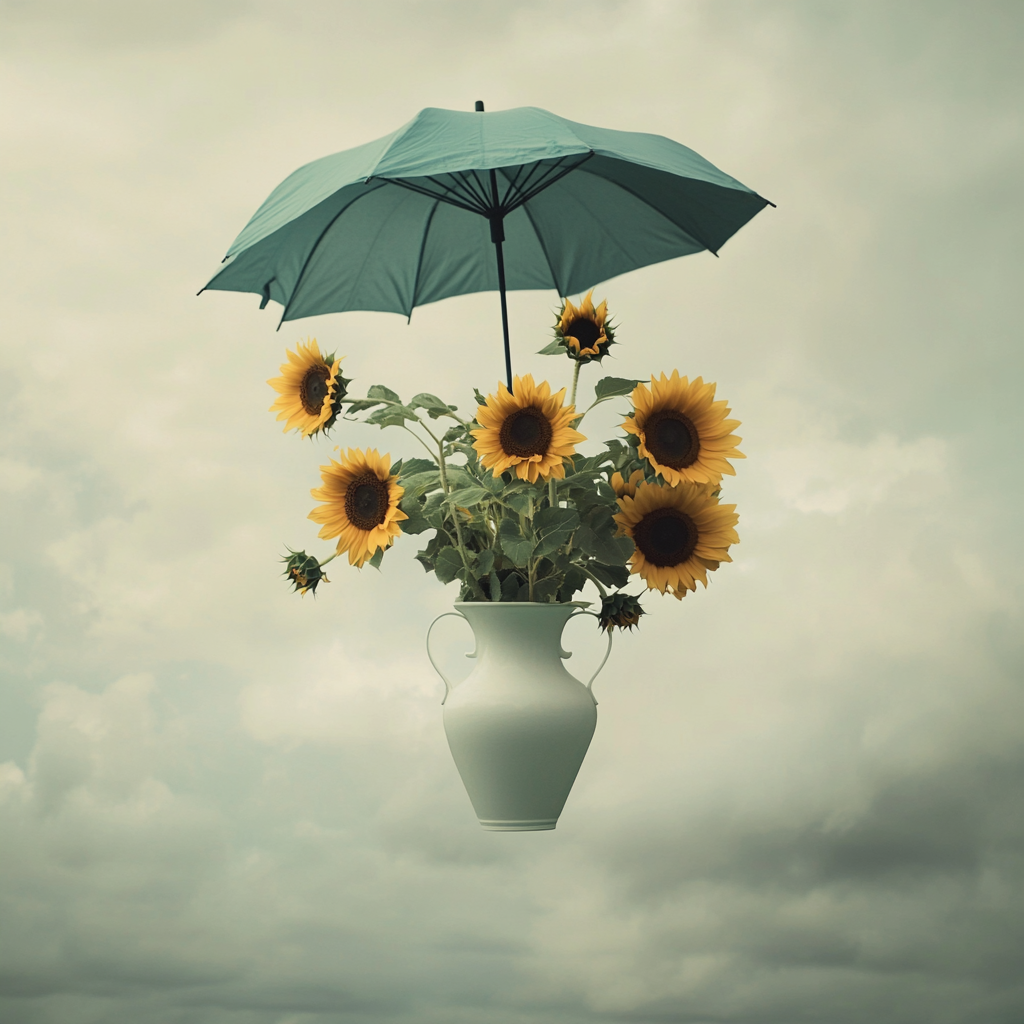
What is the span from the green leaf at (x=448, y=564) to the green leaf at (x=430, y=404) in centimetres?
36

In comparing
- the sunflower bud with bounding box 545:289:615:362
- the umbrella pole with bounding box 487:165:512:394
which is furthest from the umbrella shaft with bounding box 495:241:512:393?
the sunflower bud with bounding box 545:289:615:362

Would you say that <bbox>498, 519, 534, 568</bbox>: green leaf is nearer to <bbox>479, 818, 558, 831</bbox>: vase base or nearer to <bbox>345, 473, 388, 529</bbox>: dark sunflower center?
<bbox>345, 473, 388, 529</bbox>: dark sunflower center

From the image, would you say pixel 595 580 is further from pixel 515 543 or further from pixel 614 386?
pixel 614 386

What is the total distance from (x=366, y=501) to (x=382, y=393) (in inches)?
13.3

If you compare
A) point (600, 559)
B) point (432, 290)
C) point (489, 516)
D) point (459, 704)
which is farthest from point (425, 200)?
point (459, 704)

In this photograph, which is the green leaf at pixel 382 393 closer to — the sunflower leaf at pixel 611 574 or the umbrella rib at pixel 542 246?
the sunflower leaf at pixel 611 574

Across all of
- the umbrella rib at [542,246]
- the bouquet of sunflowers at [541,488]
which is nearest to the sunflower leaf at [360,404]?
the bouquet of sunflowers at [541,488]

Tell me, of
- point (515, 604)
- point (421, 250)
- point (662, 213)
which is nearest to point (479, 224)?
point (421, 250)

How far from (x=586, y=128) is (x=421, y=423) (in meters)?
0.86

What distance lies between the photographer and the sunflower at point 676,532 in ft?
8.46

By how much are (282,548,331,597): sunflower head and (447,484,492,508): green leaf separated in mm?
406

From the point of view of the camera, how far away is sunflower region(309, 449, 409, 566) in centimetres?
252

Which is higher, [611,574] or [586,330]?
[586,330]

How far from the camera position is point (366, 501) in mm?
2557
